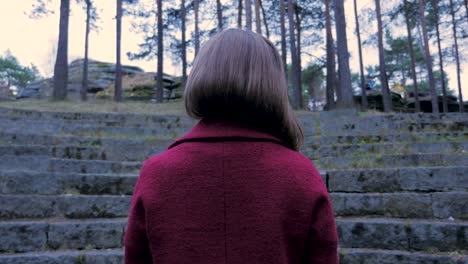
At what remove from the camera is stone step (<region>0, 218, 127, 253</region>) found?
3127 millimetres

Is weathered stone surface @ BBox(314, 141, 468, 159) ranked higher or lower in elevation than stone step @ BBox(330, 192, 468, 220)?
higher

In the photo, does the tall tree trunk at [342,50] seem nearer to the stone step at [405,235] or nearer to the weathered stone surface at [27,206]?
the stone step at [405,235]

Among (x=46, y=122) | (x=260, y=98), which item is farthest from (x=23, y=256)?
(x=46, y=122)

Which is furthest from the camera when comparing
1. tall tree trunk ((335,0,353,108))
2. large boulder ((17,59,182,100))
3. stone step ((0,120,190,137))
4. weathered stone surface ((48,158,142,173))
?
large boulder ((17,59,182,100))

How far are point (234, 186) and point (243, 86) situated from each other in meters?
0.27

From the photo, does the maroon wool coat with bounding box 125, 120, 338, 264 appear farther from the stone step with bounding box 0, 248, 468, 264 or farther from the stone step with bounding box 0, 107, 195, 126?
the stone step with bounding box 0, 107, 195, 126

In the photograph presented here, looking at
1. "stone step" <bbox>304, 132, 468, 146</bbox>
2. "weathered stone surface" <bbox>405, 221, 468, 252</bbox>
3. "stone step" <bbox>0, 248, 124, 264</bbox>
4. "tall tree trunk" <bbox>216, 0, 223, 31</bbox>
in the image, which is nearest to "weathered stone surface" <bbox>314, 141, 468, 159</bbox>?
"stone step" <bbox>304, 132, 468, 146</bbox>

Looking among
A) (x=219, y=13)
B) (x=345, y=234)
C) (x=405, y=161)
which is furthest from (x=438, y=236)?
(x=219, y=13)

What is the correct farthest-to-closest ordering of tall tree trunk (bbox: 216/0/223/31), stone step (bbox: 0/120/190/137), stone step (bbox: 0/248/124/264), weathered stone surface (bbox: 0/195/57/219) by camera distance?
tall tree trunk (bbox: 216/0/223/31)
stone step (bbox: 0/120/190/137)
weathered stone surface (bbox: 0/195/57/219)
stone step (bbox: 0/248/124/264)

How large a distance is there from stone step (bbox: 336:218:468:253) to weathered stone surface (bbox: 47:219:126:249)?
76.8 inches

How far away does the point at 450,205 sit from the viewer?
129 inches

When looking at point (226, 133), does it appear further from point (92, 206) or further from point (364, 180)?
point (364, 180)

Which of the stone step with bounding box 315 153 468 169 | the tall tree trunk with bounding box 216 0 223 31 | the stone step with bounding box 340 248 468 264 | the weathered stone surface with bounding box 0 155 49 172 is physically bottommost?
the stone step with bounding box 340 248 468 264

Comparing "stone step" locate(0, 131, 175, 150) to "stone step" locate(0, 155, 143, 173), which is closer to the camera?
"stone step" locate(0, 155, 143, 173)
